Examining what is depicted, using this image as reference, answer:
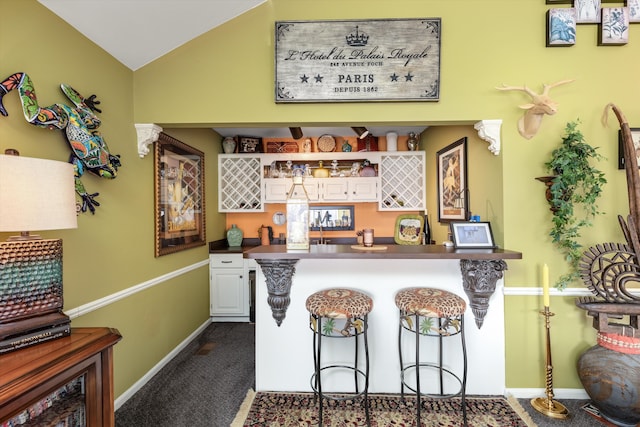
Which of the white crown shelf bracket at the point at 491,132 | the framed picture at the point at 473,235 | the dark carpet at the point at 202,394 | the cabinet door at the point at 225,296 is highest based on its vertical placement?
the white crown shelf bracket at the point at 491,132

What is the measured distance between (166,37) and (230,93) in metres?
0.60

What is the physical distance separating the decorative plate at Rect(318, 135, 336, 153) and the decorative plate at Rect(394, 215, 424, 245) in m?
1.42

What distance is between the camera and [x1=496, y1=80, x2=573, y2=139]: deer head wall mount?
200 centimetres

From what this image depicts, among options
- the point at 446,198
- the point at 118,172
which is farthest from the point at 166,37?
the point at 446,198

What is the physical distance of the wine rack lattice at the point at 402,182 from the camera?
13.0 ft

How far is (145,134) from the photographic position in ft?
7.69

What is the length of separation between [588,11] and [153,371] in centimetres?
454

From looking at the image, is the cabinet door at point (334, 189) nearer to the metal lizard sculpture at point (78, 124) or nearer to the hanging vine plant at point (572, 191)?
the hanging vine plant at point (572, 191)

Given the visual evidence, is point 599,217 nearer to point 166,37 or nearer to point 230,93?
point 230,93

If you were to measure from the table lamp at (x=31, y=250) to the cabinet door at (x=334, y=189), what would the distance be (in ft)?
9.85

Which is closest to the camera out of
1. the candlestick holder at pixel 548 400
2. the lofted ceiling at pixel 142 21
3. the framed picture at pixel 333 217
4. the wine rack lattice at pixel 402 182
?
the lofted ceiling at pixel 142 21

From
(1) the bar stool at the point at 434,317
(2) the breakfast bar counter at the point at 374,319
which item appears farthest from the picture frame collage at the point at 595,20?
(1) the bar stool at the point at 434,317

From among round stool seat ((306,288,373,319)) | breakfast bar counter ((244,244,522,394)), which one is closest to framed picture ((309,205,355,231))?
breakfast bar counter ((244,244,522,394))

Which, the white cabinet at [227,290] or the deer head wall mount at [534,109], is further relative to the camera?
the white cabinet at [227,290]
